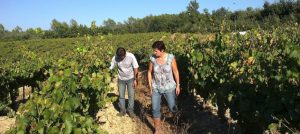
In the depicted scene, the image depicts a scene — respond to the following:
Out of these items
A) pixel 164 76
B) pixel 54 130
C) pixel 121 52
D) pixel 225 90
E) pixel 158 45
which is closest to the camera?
pixel 54 130

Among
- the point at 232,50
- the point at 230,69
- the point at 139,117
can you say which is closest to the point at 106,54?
the point at 139,117

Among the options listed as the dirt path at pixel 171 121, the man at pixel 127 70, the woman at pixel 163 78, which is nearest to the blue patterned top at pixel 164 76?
the woman at pixel 163 78

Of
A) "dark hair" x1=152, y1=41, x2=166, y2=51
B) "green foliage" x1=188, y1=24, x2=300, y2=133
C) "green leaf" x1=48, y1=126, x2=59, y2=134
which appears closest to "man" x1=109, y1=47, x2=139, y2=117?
"green foliage" x1=188, y1=24, x2=300, y2=133

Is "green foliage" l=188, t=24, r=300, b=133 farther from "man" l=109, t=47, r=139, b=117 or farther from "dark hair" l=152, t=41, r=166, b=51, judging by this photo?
"man" l=109, t=47, r=139, b=117

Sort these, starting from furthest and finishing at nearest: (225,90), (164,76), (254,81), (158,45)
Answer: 1. (164,76)
2. (158,45)
3. (225,90)
4. (254,81)

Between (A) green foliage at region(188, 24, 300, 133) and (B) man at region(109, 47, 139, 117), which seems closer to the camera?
(A) green foliage at region(188, 24, 300, 133)

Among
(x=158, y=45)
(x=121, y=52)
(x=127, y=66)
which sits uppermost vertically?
(x=158, y=45)

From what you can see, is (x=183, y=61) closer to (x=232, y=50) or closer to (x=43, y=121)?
(x=232, y=50)

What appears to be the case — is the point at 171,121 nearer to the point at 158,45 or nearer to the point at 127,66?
the point at 127,66

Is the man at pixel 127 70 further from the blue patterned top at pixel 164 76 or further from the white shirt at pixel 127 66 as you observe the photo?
the blue patterned top at pixel 164 76

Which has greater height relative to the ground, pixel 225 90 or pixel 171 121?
pixel 225 90

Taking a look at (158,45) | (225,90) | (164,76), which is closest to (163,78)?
(164,76)

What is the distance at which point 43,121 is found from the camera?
12.9ft

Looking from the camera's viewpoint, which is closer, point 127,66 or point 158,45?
point 158,45
